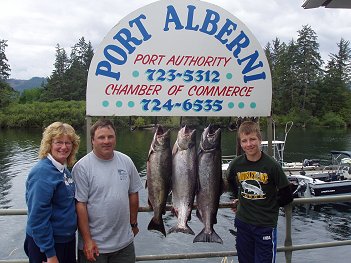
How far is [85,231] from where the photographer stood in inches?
119

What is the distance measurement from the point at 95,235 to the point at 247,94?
193cm

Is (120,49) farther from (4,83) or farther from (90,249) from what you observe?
(4,83)

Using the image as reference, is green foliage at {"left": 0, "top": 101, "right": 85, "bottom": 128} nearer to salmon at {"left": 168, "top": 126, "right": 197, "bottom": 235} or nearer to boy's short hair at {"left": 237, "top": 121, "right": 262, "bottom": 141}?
salmon at {"left": 168, "top": 126, "right": 197, "bottom": 235}

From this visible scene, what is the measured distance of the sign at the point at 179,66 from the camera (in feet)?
12.1

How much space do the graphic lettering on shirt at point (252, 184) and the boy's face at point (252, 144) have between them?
0.48 feet

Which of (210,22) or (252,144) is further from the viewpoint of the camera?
(210,22)

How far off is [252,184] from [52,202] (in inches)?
62.4

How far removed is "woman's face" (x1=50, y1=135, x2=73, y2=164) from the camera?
2.95 metres

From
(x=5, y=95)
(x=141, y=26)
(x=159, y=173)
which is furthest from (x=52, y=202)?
(x=5, y=95)

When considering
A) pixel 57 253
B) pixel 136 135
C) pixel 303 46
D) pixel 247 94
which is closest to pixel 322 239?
pixel 247 94

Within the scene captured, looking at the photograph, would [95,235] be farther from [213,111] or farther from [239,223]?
[213,111]

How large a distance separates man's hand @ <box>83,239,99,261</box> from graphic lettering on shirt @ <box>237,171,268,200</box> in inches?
50.3

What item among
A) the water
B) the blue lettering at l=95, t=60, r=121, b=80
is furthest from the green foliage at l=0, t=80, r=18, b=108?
the blue lettering at l=95, t=60, r=121, b=80

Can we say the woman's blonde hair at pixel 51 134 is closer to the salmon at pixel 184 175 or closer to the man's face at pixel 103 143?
the man's face at pixel 103 143
